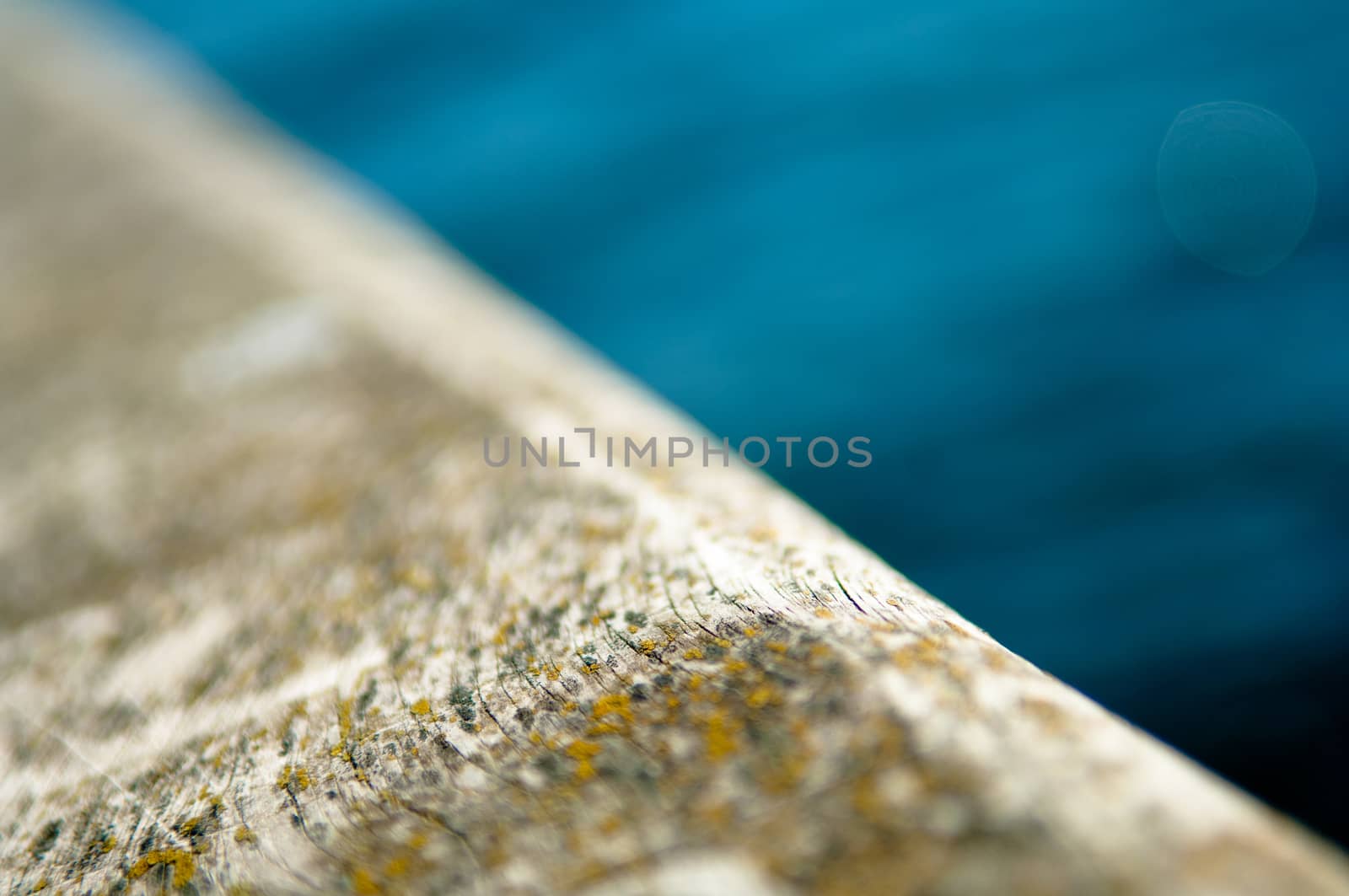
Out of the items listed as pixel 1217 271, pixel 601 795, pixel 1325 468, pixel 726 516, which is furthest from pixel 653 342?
pixel 601 795

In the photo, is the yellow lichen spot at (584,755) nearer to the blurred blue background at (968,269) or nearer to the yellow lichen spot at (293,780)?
the yellow lichen spot at (293,780)

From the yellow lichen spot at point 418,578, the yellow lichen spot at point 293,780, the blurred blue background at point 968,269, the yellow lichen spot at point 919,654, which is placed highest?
the blurred blue background at point 968,269

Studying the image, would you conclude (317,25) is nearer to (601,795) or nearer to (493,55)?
(493,55)

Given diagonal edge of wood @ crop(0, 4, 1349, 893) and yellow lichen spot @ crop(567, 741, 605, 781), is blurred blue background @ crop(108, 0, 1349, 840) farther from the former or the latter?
yellow lichen spot @ crop(567, 741, 605, 781)

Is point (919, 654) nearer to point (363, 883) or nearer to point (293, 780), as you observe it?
point (363, 883)

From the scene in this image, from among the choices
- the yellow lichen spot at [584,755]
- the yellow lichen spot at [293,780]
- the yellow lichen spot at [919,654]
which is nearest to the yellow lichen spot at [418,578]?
the yellow lichen spot at [293,780]

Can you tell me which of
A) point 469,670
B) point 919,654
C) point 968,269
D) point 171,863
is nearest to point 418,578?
point 469,670

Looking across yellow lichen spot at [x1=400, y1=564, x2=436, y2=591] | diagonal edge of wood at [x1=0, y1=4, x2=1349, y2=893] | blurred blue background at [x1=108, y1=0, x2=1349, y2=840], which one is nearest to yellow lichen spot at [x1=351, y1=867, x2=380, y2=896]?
diagonal edge of wood at [x1=0, y1=4, x2=1349, y2=893]
